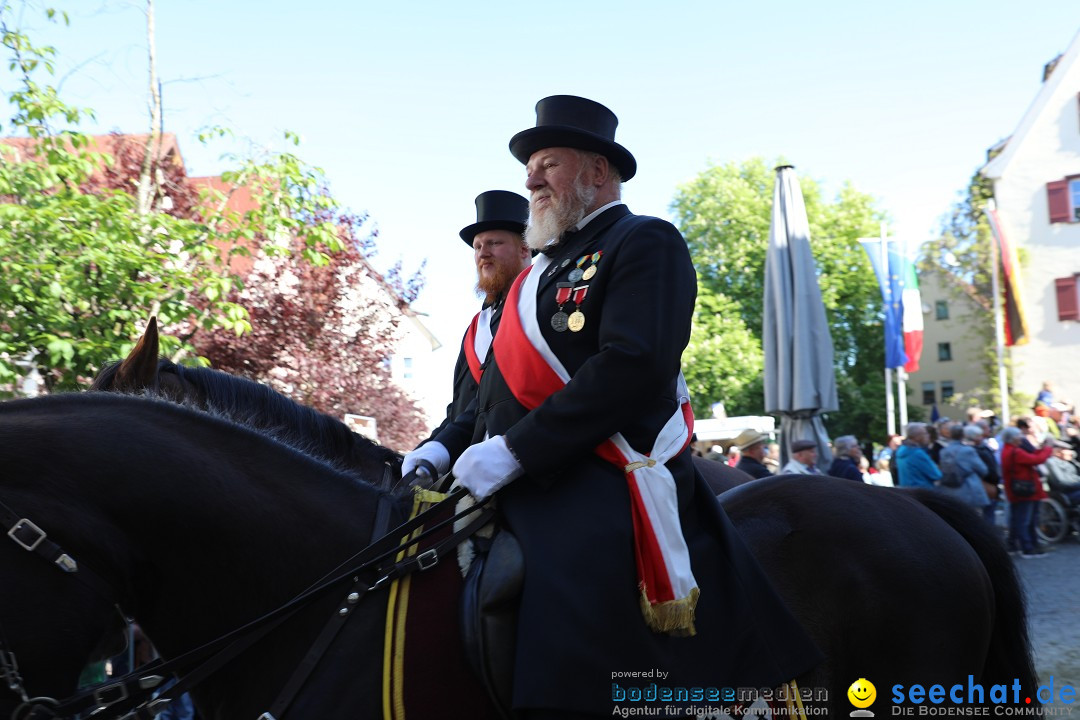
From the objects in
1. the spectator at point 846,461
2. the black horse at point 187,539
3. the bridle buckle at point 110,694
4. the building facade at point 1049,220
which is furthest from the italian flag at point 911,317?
the bridle buckle at point 110,694

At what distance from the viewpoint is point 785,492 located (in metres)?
3.56

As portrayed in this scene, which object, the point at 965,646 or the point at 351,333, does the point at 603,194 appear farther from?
the point at 351,333

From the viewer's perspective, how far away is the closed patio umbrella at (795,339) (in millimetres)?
11398

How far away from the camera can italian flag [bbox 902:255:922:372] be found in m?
23.0

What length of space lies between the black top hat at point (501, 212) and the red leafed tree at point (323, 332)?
4598 millimetres

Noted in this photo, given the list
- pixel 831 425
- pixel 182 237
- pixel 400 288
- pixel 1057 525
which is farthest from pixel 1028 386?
pixel 182 237

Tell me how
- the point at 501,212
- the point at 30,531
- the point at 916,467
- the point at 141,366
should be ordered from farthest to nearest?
the point at 916,467
the point at 501,212
the point at 141,366
the point at 30,531

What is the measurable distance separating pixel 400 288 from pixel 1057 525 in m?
9.66

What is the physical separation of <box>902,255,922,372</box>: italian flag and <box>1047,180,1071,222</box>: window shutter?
1025 cm

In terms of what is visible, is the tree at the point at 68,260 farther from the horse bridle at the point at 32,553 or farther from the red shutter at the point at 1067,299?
the red shutter at the point at 1067,299

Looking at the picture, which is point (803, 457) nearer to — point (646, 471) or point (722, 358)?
point (646, 471)

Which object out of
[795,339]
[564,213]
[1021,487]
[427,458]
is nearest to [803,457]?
[795,339]

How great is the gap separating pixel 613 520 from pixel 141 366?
199 centimetres

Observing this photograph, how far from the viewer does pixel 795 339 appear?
11453 millimetres
